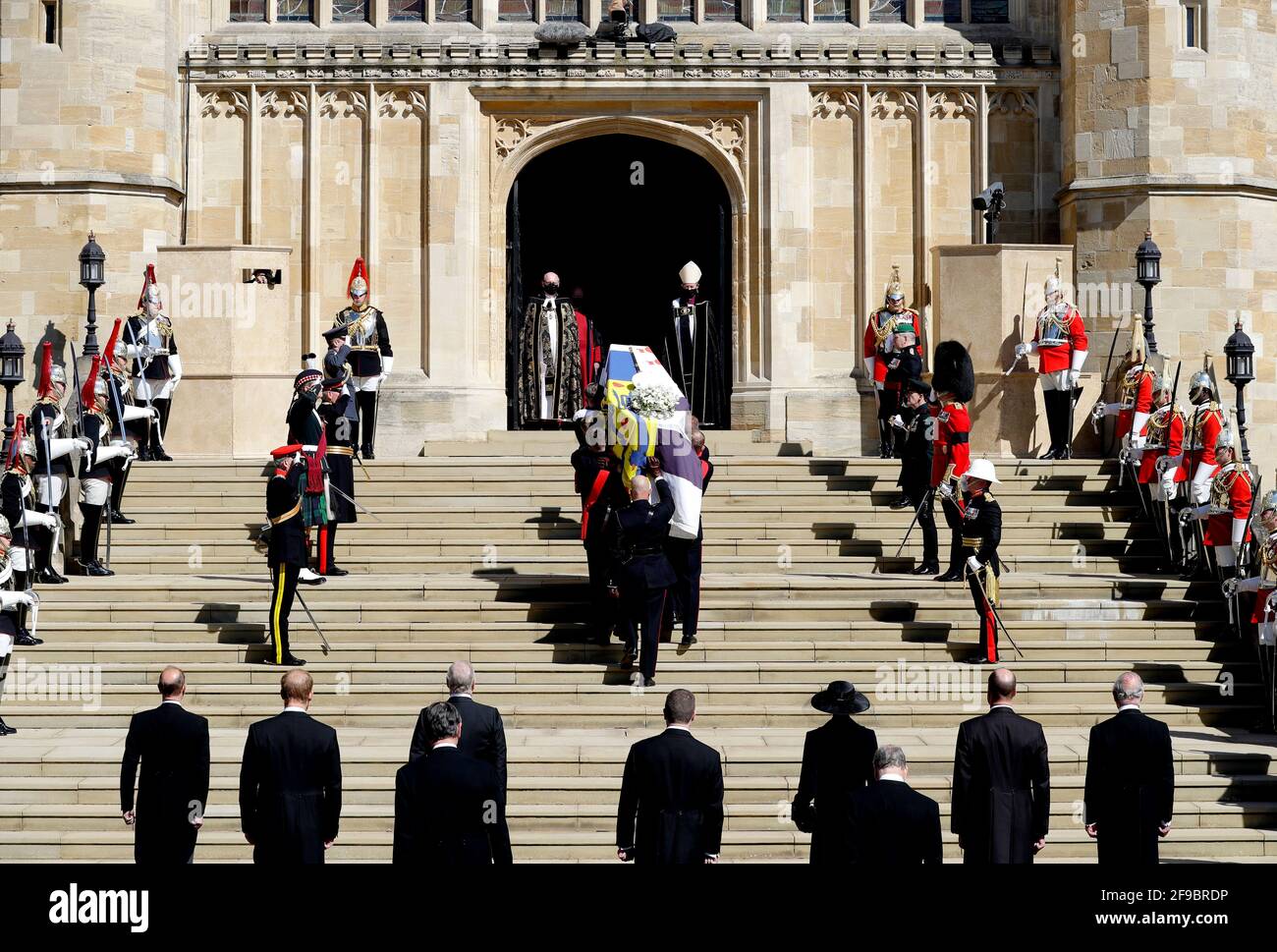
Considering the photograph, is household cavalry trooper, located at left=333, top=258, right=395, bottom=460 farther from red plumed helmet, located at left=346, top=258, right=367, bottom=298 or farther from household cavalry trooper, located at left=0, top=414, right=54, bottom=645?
household cavalry trooper, located at left=0, top=414, right=54, bottom=645

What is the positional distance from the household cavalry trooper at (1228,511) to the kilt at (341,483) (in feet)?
25.5

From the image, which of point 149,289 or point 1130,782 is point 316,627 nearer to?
point 149,289

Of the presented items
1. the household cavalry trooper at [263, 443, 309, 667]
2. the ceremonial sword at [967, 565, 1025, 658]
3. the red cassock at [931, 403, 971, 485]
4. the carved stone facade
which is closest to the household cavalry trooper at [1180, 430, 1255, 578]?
the red cassock at [931, 403, 971, 485]

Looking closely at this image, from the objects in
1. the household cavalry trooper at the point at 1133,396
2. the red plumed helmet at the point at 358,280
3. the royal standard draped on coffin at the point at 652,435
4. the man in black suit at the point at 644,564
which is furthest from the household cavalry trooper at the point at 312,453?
the household cavalry trooper at the point at 1133,396

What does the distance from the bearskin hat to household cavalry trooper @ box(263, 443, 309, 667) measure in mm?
6007

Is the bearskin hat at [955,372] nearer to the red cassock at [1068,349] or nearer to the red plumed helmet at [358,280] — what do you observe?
the red cassock at [1068,349]

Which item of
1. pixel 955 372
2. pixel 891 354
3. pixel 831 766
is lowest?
pixel 831 766

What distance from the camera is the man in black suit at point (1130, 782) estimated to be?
10039 millimetres

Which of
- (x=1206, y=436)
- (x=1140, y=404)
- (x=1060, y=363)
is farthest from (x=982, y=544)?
(x=1060, y=363)

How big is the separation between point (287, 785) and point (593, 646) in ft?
20.1

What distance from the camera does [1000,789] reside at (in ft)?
31.9

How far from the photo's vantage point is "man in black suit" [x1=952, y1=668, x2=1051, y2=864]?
970 cm

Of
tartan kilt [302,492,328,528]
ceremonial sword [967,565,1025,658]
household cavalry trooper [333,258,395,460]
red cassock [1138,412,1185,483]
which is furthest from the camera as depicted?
household cavalry trooper [333,258,395,460]
